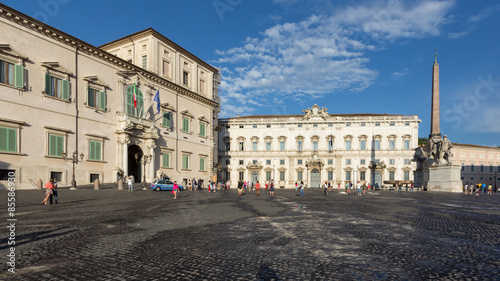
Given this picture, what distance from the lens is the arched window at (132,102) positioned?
30072 millimetres

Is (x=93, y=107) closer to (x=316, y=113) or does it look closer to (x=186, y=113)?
(x=186, y=113)

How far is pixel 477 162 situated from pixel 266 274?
248 feet

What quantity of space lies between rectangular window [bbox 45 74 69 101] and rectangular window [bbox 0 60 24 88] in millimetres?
1792

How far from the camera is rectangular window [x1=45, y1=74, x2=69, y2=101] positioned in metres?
22.5

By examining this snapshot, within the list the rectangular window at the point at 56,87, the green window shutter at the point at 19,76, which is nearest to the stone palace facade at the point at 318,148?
the rectangular window at the point at 56,87

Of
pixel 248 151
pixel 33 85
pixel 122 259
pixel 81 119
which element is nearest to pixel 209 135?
pixel 248 151

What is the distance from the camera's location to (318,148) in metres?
54.4

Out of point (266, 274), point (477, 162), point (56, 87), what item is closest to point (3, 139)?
point (56, 87)

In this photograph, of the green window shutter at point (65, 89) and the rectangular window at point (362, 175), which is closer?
the green window shutter at point (65, 89)

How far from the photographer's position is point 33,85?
21.7 metres

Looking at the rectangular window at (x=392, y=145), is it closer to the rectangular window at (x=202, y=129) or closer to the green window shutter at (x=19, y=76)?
the rectangular window at (x=202, y=129)

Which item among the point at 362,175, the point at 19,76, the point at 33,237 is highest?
the point at 19,76

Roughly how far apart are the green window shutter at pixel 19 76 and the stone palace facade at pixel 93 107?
59 millimetres

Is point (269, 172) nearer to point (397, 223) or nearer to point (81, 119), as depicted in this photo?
point (81, 119)
